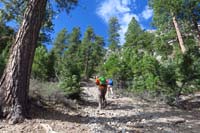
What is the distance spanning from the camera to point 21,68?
7.32 metres

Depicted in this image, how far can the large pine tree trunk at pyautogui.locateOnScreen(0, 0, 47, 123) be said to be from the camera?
700 centimetres

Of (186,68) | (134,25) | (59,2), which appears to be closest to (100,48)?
(134,25)

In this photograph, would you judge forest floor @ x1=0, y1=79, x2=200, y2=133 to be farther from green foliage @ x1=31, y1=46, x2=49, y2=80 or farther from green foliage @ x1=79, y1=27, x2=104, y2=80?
green foliage @ x1=79, y1=27, x2=104, y2=80

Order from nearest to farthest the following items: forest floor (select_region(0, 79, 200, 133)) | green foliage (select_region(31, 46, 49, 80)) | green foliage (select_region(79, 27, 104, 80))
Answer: forest floor (select_region(0, 79, 200, 133)), green foliage (select_region(31, 46, 49, 80)), green foliage (select_region(79, 27, 104, 80))

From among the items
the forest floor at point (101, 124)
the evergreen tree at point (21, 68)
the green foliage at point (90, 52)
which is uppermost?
the green foliage at point (90, 52)

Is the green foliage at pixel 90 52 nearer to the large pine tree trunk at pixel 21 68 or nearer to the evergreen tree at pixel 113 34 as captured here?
the evergreen tree at pixel 113 34

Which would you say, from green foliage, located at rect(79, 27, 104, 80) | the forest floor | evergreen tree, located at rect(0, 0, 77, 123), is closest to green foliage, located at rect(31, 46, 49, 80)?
the forest floor

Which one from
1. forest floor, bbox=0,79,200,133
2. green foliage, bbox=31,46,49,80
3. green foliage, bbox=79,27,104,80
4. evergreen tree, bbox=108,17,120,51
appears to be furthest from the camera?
evergreen tree, bbox=108,17,120,51

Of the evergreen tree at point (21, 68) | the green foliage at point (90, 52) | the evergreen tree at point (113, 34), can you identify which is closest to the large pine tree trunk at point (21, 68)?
the evergreen tree at point (21, 68)

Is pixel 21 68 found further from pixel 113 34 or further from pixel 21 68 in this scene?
pixel 113 34

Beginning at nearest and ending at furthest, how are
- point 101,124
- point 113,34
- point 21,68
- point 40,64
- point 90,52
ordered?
point 21,68 → point 101,124 → point 40,64 → point 90,52 → point 113,34

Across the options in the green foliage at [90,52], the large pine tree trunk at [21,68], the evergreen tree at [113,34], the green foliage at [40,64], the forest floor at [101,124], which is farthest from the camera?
the evergreen tree at [113,34]

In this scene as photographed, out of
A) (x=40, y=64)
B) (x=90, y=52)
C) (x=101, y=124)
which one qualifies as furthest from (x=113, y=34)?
(x=101, y=124)

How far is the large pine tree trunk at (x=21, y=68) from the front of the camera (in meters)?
7.00
